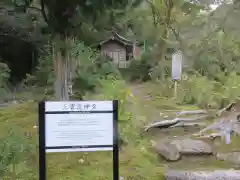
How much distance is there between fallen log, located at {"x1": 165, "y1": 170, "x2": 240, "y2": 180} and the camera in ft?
12.9

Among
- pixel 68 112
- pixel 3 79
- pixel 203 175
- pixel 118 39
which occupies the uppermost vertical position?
pixel 118 39

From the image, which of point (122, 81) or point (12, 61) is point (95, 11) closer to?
point (122, 81)

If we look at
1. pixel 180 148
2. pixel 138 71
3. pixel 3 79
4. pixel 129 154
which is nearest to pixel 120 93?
pixel 138 71

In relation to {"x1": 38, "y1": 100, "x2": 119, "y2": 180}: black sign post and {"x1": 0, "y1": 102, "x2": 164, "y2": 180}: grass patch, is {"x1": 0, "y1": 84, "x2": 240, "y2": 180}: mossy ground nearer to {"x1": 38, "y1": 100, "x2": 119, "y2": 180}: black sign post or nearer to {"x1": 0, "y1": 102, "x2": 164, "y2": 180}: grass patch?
{"x1": 0, "y1": 102, "x2": 164, "y2": 180}: grass patch

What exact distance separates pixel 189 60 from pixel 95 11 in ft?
4.35

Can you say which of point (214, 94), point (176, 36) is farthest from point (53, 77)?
point (214, 94)

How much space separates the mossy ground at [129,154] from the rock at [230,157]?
0.20 feet

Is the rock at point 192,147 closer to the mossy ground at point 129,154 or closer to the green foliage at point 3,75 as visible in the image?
the mossy ground at point 129,154

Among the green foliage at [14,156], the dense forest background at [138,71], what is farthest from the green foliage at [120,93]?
the green foliage at [14,156]

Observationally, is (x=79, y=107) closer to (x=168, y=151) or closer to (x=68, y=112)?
(x=68, y=112)

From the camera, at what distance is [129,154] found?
13.5ft

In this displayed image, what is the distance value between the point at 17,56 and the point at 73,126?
8.07ft

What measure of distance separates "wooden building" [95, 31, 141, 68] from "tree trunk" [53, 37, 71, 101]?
46cm

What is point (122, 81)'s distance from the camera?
14.1 feet
